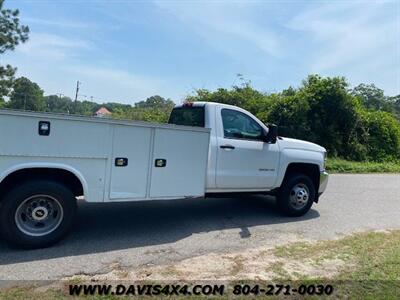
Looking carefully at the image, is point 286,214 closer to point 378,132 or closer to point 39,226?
point 39,226

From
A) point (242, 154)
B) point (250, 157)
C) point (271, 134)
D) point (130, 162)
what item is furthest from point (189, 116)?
point (130, 162)

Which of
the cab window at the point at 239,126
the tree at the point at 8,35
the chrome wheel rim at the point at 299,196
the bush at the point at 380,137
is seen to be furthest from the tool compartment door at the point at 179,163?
the tree at the point at 8,35

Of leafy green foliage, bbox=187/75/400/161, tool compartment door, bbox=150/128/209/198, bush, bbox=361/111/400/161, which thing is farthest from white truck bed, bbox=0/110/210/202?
bush, bbox=361/111/400/161

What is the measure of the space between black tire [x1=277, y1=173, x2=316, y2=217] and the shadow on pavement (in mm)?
161

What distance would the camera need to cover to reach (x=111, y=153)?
4.95 metres

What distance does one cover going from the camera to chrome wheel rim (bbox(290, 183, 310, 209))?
7.05 meters

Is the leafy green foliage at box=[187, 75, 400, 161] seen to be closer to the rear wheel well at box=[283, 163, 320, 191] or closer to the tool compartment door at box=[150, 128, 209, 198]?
the rear wheel well at box=[283, 163, 320, 191]

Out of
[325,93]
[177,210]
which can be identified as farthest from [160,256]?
[325,93]

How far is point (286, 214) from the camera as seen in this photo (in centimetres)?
709

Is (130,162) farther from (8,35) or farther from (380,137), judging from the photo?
(8,35)

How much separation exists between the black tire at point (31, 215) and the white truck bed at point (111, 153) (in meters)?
0.24

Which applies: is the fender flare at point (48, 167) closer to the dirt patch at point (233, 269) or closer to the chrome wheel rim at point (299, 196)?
the dirt patch at point (233, 269)

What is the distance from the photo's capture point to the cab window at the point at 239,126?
628cm

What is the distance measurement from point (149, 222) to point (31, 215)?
2.03 metres
